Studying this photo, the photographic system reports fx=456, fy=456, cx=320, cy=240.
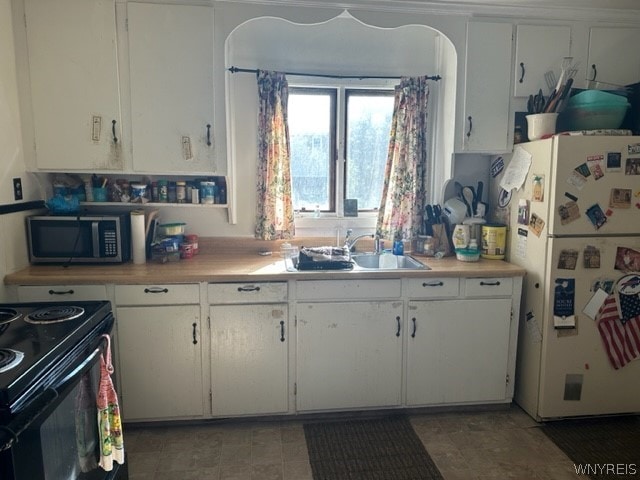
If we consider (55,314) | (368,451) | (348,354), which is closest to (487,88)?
(348,354)

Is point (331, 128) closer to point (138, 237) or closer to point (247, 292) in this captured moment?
point (247, 292)

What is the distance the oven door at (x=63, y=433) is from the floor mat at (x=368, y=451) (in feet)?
3.14

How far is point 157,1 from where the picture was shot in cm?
248

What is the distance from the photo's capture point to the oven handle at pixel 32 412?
3.61ft

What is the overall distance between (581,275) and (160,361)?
2.31 m

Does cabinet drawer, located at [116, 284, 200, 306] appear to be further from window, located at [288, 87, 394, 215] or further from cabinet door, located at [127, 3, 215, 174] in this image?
window, located at [288, 87, 394, 215]

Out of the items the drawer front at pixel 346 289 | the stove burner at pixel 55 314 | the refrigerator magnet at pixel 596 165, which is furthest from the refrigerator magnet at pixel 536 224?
the stove burner at pixel 55 314

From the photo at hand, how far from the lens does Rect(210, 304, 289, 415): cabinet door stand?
2.45 m

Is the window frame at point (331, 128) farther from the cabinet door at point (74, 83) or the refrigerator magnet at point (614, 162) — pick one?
the refrigerator magnet at point (614, 162)

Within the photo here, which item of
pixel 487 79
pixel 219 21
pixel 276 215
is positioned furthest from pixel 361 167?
pixel 219 21

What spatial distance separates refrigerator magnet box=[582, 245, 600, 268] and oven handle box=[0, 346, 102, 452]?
2431 mm

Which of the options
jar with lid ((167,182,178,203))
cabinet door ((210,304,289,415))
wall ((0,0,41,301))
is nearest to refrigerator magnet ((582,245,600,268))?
cabinet door ((210,304,289,415))

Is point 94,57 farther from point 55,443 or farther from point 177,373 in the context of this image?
point 55,443

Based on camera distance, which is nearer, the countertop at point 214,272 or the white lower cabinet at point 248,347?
the countertop at point 214,272
